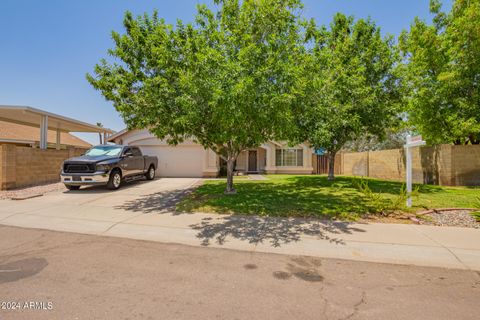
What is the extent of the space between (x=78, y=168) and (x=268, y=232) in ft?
30.9

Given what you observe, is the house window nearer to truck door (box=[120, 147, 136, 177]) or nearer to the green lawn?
the green lawn

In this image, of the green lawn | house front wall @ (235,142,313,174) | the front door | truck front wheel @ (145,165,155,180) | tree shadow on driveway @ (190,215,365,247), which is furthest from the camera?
the front door

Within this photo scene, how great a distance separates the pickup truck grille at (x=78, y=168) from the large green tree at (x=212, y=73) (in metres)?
3.61

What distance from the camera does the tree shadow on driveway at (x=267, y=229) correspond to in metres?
5.12

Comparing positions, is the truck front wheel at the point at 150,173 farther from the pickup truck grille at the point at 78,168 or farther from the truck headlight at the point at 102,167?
the pickup truck grille at the point at 78,168

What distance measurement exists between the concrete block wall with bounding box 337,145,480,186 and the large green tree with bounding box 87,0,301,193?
10.9 metres

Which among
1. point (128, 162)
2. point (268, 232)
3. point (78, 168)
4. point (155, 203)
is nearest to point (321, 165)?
point (128, 162)

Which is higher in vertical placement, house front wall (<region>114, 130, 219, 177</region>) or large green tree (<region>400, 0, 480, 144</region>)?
large green tree (<region>400, 0, 480, 144</region>)

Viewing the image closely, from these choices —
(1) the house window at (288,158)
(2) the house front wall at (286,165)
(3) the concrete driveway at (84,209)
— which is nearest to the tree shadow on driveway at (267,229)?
(3) the concrete driveway at (84,209)

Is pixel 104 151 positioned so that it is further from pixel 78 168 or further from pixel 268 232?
pixel 268 232

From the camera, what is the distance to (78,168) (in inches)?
422

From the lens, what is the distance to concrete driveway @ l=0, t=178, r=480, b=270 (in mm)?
4426

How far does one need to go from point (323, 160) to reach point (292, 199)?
42.6 ft

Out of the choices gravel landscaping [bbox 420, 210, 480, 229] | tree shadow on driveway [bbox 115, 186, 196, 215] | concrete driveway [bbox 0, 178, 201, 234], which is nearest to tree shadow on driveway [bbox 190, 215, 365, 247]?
tree shadow on driveway [bbox 115, 186, 196, 215]
